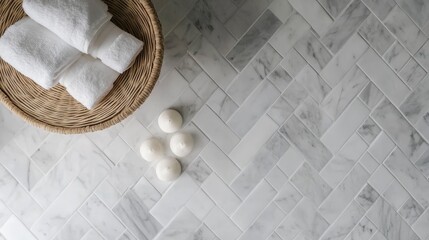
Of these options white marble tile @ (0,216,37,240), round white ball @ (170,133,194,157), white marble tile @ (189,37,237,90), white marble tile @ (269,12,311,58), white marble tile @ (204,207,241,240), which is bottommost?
white marble tile @ (0,216,37,240)

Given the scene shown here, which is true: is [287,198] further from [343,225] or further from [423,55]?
[423,55]

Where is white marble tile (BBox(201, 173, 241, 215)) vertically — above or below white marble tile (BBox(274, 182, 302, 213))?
below

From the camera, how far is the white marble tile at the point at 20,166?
1.67m

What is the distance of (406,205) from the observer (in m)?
1.79

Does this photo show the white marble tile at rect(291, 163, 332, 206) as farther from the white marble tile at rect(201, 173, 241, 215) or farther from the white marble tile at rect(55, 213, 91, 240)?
the white marble tile at rect(55, 213, 91, 240)

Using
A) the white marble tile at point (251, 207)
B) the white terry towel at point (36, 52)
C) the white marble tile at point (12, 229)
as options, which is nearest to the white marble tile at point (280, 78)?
the white marble tile at point (251, 207)

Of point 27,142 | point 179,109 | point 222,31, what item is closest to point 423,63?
point 222,31

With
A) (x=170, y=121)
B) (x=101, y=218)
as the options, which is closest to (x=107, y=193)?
(x=101, y=218)

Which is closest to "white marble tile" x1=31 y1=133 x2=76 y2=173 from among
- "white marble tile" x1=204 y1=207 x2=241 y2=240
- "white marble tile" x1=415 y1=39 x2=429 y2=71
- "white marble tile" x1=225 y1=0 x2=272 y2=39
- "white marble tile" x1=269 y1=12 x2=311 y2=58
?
"white marble tile" x1=204 y1=207 x2=241 y2=240

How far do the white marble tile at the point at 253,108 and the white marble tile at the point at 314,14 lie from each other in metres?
0.24

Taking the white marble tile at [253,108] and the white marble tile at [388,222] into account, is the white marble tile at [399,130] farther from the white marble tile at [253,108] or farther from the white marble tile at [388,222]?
the white marble tile at [253,108]

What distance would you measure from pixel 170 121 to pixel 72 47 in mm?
383

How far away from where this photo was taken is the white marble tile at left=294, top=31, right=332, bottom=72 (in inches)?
67.5

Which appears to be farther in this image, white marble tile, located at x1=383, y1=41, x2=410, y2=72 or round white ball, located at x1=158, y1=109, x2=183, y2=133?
white marble tile, located at x1=383, y1=41, x2=410, y2=72
